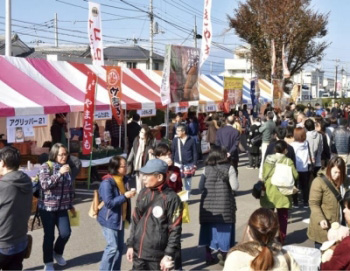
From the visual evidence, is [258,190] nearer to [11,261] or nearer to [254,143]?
[11,261]

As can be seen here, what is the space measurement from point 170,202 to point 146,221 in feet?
0.81

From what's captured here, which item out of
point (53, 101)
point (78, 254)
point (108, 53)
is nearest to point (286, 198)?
point (78, 254)

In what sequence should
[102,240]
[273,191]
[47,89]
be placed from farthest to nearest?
1. [47,89]
2. [102,240]
3. [273,191]

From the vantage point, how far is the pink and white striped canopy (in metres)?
9.40

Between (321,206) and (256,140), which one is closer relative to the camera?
(321,206)

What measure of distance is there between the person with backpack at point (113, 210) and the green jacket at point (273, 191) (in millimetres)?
2327

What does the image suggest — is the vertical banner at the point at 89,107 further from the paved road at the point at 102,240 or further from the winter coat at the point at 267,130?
the winter coat at the point at 267,130

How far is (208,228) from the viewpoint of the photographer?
600 centimetres

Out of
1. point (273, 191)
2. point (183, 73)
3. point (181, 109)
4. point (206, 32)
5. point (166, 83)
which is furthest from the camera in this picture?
point (181, 109)

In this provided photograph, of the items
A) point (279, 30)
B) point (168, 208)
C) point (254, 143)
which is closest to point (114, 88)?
point (254, 143)

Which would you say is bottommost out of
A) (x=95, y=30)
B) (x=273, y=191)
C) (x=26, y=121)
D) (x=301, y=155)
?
(x=273, y=191)

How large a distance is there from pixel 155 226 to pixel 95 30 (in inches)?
344

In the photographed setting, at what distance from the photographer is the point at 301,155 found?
341 inches

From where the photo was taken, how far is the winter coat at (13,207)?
161 inches
